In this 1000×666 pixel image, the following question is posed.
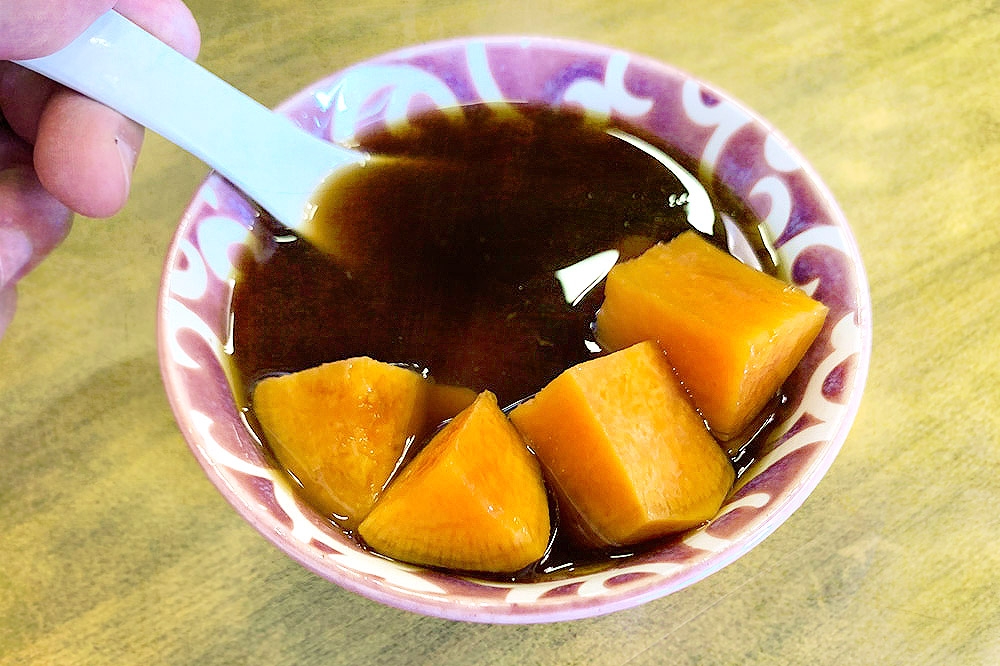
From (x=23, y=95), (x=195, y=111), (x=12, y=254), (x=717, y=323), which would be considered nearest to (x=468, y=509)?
(x=717, y=323)

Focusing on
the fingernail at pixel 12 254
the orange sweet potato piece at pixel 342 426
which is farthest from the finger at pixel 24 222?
the orange sweet potato piece at pixel 342 426

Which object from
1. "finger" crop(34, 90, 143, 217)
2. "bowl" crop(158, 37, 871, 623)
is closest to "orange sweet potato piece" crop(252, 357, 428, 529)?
"bowl" crop(158, 37, 871, 623)

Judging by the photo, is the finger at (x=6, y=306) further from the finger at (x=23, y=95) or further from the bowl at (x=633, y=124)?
the bowl at (x=633, y=124)

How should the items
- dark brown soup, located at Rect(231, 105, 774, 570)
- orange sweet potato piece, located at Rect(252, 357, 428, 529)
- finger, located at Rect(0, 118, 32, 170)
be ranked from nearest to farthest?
1. orange sweet potato piece, located at Rect(252, 357, 428, 529)
2. dark brown soup, located at Rect(231, 105, 774, 570)
3. finger, located at Rect(0, 118, 32, 170)

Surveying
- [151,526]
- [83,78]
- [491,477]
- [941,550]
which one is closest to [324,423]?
[491,477]

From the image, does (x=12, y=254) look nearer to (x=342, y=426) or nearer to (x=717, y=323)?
(x=342, y=426)

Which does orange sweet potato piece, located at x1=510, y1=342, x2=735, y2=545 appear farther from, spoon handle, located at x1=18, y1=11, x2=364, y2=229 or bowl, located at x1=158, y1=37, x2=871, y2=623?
spoon handle, located at x1=18, y1=11, x2=364, y2=229

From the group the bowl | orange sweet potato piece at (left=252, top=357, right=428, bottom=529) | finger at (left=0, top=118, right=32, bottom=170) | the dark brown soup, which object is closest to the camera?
the bowl
